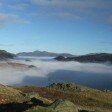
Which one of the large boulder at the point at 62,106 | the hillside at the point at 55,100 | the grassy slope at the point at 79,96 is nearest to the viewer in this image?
the large boulder at the point at 62,106

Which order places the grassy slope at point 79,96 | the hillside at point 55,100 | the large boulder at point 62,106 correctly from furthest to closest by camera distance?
the grassy slope at point 79,96
the hillside at point 55,100
the large boulder at point 62,106

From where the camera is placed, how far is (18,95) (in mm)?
54031

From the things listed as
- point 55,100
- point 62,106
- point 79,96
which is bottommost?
point 79,96

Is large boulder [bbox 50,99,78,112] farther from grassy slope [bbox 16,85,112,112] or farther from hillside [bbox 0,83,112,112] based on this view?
grassy slope [bbox 16,85,112,112]

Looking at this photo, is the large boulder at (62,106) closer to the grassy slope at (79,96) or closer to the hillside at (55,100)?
the hillside at (55,100)

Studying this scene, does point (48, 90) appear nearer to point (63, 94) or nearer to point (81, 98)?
point (63, 94)

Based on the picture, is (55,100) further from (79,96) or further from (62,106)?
(79,96)

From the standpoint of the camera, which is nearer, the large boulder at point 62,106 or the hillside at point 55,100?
the large boulder at point 62,106

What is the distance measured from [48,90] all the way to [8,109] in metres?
33.6

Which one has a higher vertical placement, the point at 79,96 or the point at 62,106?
the point at 62,106

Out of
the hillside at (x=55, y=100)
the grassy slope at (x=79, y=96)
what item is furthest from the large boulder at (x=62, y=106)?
the grassy slope at (x=79, y=96)

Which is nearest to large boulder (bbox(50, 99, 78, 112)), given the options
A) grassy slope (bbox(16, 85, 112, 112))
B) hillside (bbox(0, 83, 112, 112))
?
hillside (bbox(0, 83, 112, 112))

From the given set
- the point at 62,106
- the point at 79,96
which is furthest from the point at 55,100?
→ the point at 79,96

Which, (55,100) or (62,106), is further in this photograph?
(55,100)
